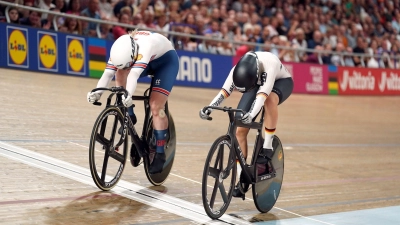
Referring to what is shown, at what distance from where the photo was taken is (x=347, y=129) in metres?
10.5

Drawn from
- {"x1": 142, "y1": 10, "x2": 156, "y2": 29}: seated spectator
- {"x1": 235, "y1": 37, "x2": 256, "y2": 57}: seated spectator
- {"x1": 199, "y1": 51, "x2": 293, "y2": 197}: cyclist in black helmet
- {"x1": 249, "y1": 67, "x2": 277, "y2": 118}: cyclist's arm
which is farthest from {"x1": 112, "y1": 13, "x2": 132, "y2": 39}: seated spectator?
{"x1": 249, "y1": 67, "x2": 277, "y2": 118}: cyclist's arm

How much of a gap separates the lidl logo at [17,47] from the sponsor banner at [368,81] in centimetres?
907

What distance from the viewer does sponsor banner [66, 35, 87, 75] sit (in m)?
10.5

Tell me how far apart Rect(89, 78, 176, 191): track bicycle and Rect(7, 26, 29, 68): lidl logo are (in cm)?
491

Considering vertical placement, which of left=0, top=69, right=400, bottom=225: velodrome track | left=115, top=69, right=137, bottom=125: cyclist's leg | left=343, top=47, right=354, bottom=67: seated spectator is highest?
left=343, top=47, right=354, bottom=67: seated spectator

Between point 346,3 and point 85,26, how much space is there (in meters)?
10.1

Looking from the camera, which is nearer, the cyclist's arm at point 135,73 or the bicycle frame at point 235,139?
the bicycle frame at point 235,139

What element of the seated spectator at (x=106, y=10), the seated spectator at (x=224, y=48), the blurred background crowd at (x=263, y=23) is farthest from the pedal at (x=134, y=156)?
the seated spectator at (x=224, y=48)

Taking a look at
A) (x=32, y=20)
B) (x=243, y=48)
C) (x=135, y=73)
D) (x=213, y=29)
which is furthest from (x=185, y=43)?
(x=135, y=73)

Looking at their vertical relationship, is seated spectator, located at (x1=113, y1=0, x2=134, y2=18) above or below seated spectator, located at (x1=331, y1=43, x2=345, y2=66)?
above

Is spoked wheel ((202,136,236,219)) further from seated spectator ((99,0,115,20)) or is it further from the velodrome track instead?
seated spectator ((99,0,115,20))

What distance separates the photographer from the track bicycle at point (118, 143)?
439cm


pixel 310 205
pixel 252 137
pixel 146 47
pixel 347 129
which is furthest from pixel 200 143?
pixel 347 129

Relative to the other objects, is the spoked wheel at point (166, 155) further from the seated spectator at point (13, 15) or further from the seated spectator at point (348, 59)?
the seated spectator at point (348, 59)
